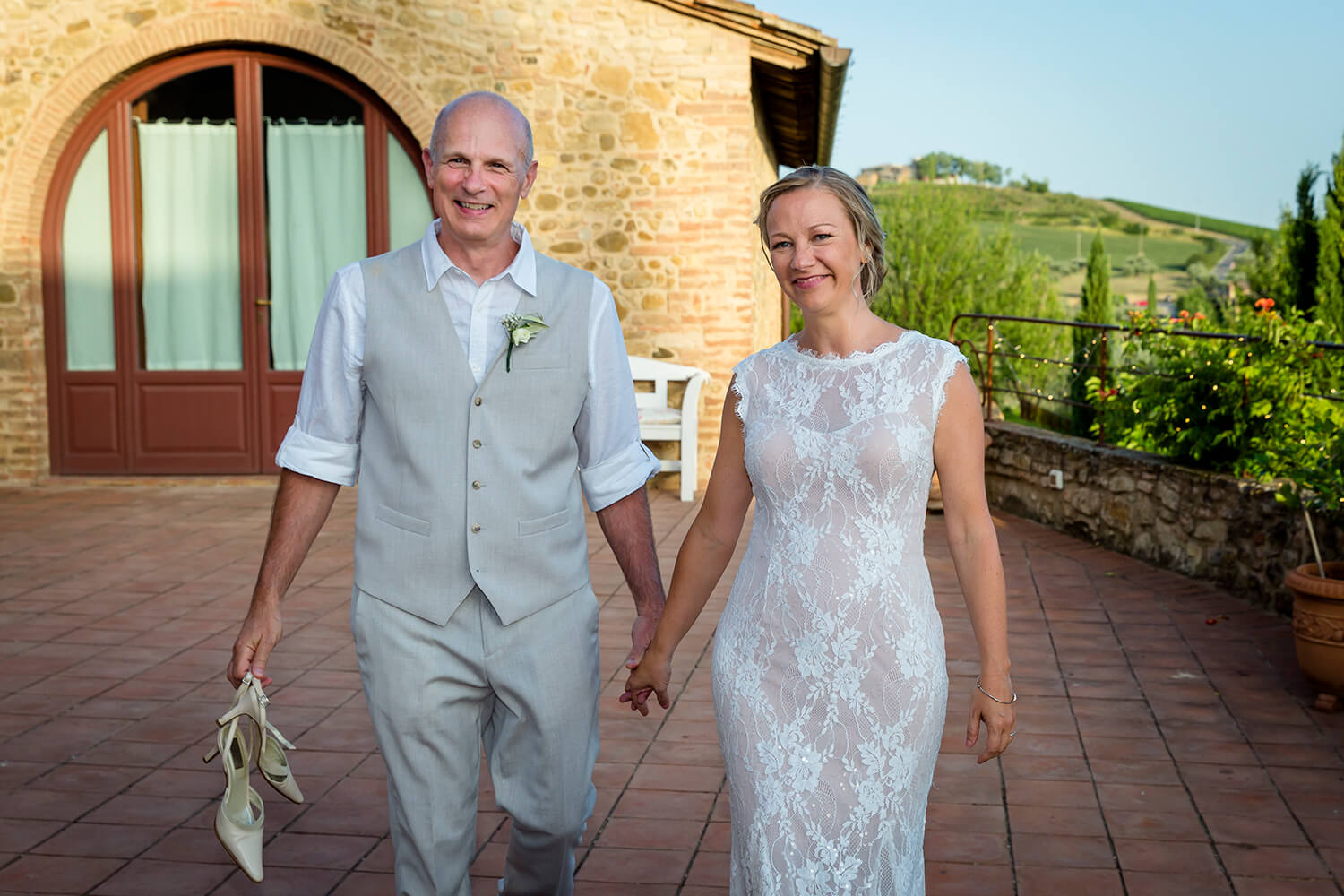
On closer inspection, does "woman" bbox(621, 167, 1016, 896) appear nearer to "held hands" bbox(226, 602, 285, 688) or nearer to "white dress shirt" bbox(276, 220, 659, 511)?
"white dress shirt" bbox(276, 220, 659, 511)

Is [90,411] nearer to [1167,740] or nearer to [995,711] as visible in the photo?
[1167,740]

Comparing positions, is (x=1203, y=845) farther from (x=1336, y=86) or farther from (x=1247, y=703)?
(x=1336, y=86)

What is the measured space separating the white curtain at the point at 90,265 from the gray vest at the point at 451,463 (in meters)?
8.81

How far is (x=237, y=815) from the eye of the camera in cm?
262

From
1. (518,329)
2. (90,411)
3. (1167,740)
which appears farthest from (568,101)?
(518,329)

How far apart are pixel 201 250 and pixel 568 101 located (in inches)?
125

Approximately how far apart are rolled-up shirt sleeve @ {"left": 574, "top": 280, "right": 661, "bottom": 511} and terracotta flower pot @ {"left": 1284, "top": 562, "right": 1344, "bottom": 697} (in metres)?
3.23

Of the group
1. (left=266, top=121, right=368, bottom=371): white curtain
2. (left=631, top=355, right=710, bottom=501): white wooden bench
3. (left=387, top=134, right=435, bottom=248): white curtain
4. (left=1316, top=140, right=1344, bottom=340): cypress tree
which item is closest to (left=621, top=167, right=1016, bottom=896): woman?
(left=631, top=355, right=710, bottom=501): white wooden bench

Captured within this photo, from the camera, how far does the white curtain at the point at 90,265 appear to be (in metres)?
10.3

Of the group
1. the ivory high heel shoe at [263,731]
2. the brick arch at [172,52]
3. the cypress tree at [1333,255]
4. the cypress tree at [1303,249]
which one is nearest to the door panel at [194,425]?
the brick arch at [172,52]

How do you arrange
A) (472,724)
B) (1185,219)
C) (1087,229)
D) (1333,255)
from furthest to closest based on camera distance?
(1185,219)
(1087,229)
(1333,255)
(472,724)

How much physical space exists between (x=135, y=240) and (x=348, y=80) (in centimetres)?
213

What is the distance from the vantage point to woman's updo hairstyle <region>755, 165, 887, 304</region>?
231 cm

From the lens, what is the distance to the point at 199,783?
156 inches
